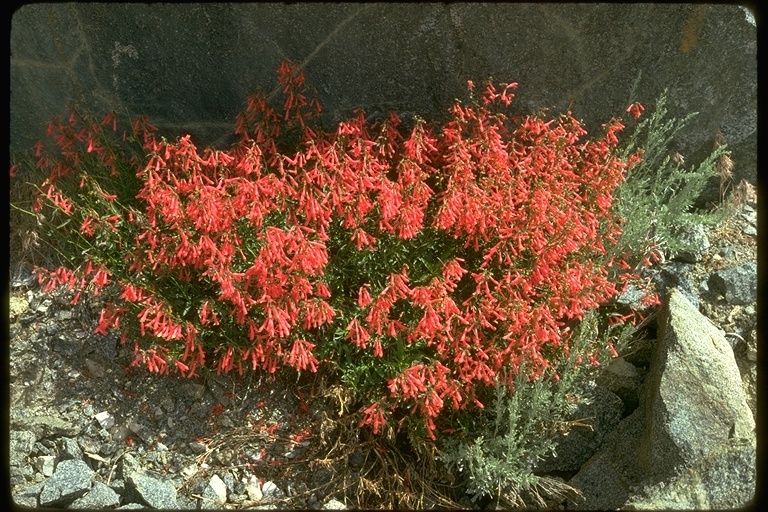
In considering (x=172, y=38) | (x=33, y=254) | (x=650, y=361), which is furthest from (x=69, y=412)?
(x=650, y=361)

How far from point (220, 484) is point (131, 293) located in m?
1.15

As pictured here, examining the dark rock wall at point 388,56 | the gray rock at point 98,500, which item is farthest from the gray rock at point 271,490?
the dark rock wall at point 388,56

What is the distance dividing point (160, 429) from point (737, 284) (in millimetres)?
3536

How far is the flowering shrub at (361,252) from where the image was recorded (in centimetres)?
425

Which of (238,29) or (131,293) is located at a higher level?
(238,29)

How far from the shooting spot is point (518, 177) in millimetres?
4688

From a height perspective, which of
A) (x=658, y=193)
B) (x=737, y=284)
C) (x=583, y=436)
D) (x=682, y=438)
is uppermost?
(x=658, y=193)

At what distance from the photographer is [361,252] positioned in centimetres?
450

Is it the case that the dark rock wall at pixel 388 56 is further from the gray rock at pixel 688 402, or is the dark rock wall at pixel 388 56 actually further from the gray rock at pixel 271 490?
the gray rock at pixel 271 490

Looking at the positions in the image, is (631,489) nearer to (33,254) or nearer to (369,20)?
(369,20)

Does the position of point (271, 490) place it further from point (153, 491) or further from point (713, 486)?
point (713, 486)

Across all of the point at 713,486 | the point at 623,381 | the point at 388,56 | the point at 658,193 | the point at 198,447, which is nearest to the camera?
the point at 713,486

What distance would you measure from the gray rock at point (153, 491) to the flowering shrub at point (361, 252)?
0.59 metres

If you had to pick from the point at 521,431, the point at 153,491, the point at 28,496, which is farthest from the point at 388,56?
the point at 28,496
